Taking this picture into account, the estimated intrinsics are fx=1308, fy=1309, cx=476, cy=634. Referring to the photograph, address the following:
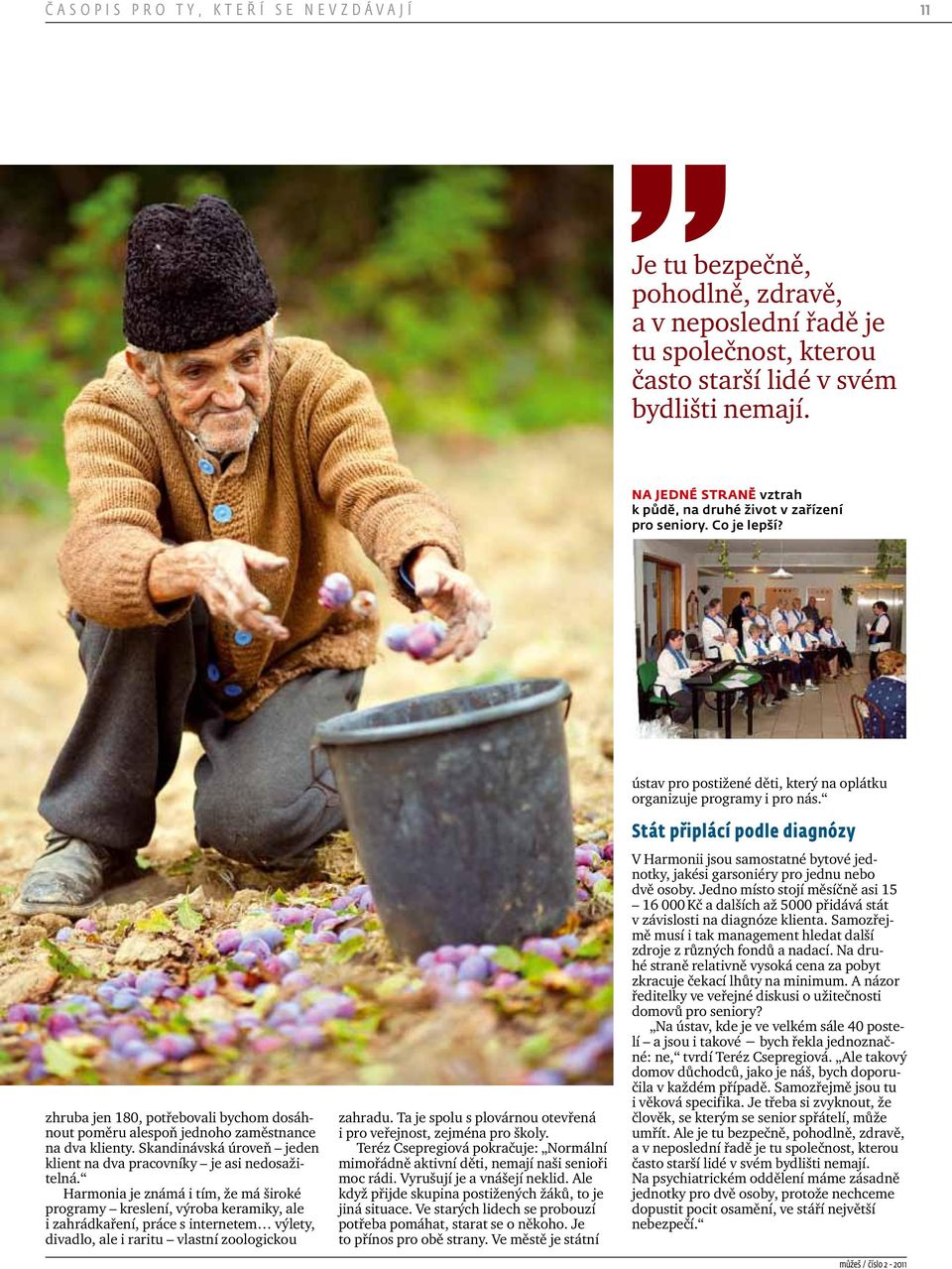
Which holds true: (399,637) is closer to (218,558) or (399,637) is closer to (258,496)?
(218,558)

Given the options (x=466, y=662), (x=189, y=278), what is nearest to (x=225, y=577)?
(x=189, y=278)

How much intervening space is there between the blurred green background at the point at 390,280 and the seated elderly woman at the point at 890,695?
3629mm

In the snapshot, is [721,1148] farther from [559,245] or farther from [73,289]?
[559,245]

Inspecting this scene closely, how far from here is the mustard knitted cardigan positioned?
2.14 m

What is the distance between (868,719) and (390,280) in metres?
4.22

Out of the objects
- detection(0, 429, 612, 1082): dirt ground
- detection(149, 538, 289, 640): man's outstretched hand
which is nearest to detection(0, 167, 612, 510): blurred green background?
detection(0, 429, 612, 1082): dirt ground

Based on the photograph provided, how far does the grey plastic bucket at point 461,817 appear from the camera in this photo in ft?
6.33

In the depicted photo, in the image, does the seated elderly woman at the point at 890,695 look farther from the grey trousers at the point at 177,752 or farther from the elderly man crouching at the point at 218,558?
the grey trousers at the point at 177,752

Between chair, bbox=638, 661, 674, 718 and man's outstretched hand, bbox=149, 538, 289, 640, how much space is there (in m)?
0.68

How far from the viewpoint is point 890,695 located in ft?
7.66

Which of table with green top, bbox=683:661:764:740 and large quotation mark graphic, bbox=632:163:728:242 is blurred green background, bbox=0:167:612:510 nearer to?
large quotation mark graphic, bbox=632:163:728:242

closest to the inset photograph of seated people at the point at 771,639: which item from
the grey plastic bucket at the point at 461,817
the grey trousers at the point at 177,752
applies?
the grey plastic bucket at the point at 461,817
